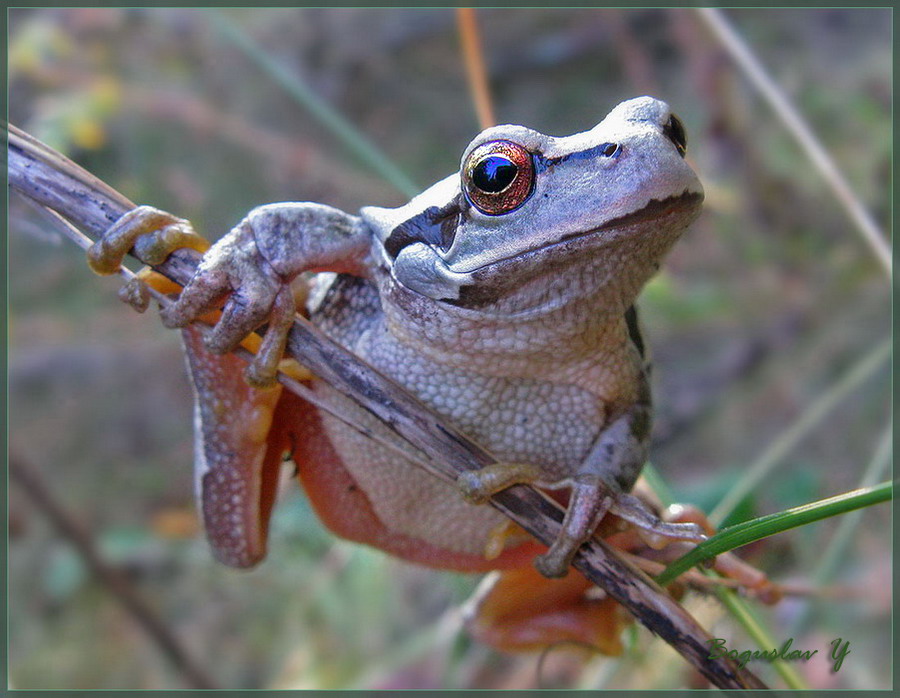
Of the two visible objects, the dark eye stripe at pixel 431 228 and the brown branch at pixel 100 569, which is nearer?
the dark eye stripe at pixel 431 228

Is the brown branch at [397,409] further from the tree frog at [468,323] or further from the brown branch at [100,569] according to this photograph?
the brown branch at [100,569]

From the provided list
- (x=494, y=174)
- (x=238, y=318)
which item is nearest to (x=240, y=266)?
(x=238, y=318)

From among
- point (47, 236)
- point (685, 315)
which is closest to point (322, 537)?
point (685, 315)

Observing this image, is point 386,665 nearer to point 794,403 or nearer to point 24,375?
point 794,403

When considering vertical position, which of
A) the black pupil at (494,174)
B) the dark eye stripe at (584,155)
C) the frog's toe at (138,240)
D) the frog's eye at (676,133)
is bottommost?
the frog's toe at (138,240)

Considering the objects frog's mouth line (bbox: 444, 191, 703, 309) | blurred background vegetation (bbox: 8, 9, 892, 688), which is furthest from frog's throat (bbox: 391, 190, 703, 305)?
blurred background vegetation (bbox: 8, 9, 892, 688)

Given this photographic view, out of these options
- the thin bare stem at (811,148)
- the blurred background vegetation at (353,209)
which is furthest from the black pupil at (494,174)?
the blurred background vegetation at (353,209)

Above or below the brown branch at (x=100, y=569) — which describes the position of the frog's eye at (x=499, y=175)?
above
